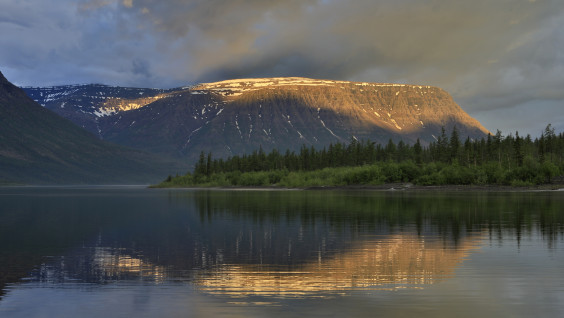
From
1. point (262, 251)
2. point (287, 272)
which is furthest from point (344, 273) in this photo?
point (262, 251)

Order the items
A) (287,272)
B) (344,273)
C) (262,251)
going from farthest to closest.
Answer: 1. (262,251)
2. (287,272)
3. (344,273)

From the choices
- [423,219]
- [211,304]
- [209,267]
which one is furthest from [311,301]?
[423,219]

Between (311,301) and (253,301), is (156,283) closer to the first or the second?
(253,301)

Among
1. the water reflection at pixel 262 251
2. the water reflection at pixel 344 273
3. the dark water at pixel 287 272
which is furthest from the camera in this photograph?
the water reflection at pixel 262 251

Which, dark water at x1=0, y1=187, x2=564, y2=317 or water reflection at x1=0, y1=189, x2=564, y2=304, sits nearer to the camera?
dark water at x1=0, y1=187, x2=564, y2=317

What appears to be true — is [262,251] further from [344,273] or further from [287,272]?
[344,273]

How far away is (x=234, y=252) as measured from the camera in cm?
3669

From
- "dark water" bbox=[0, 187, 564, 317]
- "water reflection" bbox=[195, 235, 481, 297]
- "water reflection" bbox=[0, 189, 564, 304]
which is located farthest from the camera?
"water reflection" bbox=[0, 189, 564, 304]

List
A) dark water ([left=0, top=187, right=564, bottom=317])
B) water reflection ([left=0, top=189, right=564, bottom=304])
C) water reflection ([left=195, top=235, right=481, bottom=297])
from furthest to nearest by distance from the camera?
water reflection ([left=0, top=189, right=564, bottom=304])
water reflection ([left=195, top=235, right=481, bottom=297])
dark water ([left=0, top=187, right=564, bottom=317])

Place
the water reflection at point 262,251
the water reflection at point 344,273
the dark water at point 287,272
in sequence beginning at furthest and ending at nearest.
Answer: the water reflection at point 262,251 → the water reflection at point 344,273 → the dark water at point 287,272

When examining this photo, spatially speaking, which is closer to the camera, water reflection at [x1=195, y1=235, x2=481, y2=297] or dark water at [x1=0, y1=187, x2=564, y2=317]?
dark water at [x1=0, y1=187, x2=564, y2=317]

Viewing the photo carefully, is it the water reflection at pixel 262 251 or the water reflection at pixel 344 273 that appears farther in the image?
the water reflection at pixel 262 251

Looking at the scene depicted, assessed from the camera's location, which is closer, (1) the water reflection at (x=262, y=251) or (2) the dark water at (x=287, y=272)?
(2) the dark water at (x=287, y=272)

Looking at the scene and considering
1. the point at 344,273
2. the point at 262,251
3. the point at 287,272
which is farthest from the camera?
the point at 262,251
